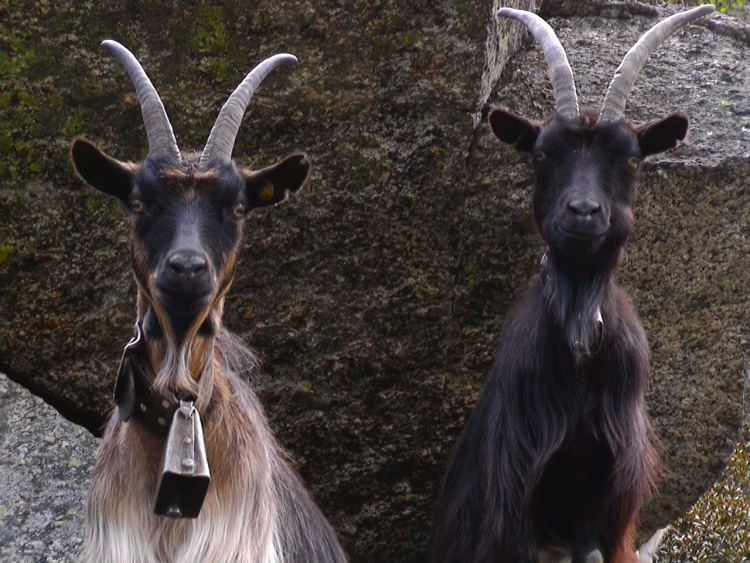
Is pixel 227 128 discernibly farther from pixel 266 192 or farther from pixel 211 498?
pixel 211 498

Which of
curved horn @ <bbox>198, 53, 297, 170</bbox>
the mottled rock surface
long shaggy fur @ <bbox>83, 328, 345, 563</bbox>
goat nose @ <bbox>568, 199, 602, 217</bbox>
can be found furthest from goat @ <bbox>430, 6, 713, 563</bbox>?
the mottled rock surface

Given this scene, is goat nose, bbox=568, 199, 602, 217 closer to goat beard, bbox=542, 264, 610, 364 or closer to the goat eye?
goat beard, bbox=542, 264, 610, 364

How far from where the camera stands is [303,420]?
6039 millimetres

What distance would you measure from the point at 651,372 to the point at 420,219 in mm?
1623

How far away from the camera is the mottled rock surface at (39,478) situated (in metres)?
5.31

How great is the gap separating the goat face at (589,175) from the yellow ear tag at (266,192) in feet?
→ 4.16

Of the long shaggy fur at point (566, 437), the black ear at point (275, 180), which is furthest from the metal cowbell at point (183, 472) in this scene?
the long shaggy fur at point (566, 437)

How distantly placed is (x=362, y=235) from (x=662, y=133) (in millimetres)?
1713

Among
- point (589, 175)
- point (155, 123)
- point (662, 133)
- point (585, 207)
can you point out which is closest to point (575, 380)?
point (585, 207)

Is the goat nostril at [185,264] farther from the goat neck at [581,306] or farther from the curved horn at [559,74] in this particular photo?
the curved horn at [559,74]

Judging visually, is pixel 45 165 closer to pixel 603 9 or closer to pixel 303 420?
pixel 303 420

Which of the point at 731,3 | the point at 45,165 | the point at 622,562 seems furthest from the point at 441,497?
the point at 731,3

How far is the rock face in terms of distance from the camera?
18.9ft

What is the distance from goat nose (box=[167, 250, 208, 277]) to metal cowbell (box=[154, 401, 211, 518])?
1.92 ft
